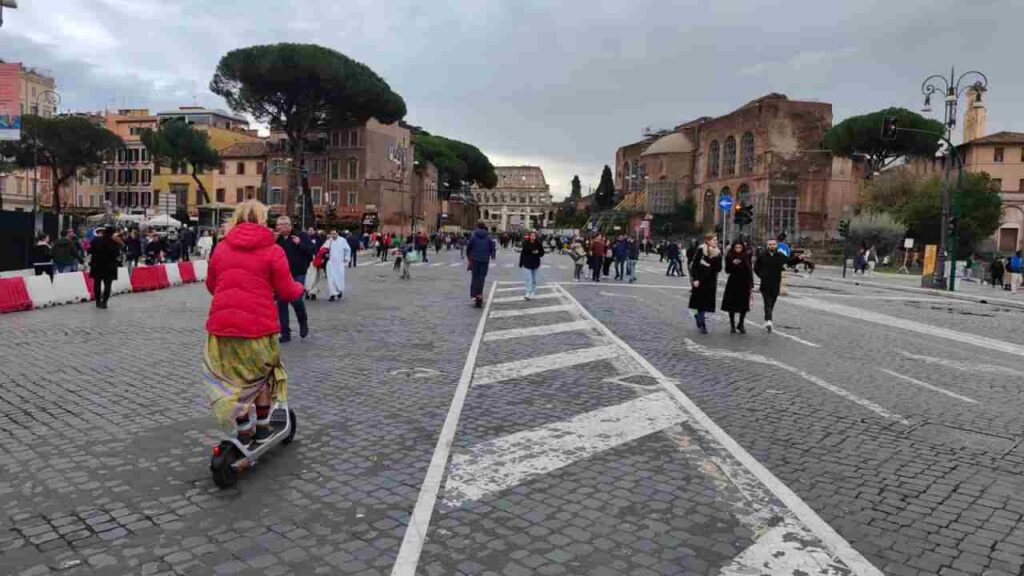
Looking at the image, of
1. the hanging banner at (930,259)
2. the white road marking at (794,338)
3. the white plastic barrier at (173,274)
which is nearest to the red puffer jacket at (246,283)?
the white road marking at (794,338)

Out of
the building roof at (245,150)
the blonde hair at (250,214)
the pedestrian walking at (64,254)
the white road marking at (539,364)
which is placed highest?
the building roof at (245,150)

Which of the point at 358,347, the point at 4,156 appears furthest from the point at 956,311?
the point at 4,156

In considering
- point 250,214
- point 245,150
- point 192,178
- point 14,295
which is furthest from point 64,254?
point 192,178

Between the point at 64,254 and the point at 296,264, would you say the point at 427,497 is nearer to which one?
the point at 296,264

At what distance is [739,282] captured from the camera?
12.3 m

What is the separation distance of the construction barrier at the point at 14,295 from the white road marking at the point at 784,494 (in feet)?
40.2

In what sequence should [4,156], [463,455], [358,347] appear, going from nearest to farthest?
[463,455]
[358,347]
[4,156]

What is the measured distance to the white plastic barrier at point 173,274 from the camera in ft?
68.0

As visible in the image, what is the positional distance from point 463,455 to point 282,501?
1.32m

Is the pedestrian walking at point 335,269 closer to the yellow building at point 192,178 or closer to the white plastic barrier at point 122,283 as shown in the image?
the white plastic barrier at point 122,283

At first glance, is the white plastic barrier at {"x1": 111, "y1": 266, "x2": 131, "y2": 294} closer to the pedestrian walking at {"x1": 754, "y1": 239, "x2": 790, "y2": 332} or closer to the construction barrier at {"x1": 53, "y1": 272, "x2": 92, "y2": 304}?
the construction barrier at {"x1": 53, "y1": 272, "x2": 92, "y2": 304}

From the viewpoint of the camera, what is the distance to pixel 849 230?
5384 centimetres

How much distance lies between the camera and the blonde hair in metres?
4.84

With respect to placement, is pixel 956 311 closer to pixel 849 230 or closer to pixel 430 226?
pixel 849 230
